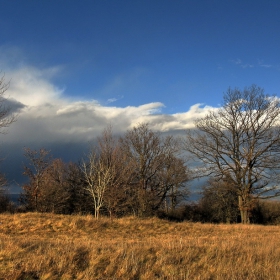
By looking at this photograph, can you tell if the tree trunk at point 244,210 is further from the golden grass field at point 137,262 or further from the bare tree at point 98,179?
the golden grass field at point 137,262

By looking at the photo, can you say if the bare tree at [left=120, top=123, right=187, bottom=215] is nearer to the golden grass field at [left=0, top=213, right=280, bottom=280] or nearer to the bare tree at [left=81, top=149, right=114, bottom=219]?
the bare tree at [left=81, top=149, right=114, bottom=219]

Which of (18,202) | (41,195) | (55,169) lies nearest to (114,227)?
(41,195)

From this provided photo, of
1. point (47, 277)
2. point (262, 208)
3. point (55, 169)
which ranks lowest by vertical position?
point (262, 208)

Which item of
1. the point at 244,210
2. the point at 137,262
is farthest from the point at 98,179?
the point at 137,262

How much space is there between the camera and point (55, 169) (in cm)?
5116

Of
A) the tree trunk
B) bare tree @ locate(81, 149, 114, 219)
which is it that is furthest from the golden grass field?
the tree trunk

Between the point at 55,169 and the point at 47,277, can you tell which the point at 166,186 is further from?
the point at 47,277

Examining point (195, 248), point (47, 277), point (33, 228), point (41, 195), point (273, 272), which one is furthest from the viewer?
point (41, 195)

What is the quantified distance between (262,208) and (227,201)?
5406 mm

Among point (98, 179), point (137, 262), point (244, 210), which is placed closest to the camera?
point (137, 262)

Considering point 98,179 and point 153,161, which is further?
point 153,161

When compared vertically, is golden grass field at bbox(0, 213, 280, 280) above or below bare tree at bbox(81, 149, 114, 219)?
below

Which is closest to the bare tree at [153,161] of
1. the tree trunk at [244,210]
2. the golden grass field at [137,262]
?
the tree trunk at [244,210]

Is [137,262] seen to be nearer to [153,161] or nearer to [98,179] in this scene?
[98,179]
